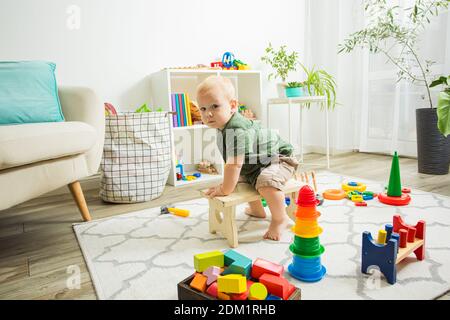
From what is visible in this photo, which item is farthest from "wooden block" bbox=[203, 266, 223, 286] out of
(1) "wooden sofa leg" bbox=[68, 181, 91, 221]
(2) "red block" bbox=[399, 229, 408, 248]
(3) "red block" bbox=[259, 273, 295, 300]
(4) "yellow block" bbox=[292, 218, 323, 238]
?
(1) "wooden sofa leg" bbox=[68, 181, 91, 221]

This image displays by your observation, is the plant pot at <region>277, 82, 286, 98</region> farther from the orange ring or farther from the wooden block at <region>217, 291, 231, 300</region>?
the wooden block at <region>217, 291, 231, 300</region>

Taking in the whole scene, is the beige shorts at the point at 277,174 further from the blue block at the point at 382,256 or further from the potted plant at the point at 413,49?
the potted plant at the point at 413,49

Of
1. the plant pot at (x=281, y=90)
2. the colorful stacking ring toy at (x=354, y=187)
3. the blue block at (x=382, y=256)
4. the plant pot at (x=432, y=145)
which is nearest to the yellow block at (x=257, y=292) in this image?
the blue block at (x=382, y=256)

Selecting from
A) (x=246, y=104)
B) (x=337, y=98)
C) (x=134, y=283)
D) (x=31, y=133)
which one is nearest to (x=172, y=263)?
(x=134, y=283)

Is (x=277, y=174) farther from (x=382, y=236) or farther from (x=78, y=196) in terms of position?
(x=78, y=196)

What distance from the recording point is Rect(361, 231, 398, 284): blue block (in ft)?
2.98

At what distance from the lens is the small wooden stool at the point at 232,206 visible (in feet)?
3.94

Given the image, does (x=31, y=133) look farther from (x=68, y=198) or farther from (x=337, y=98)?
(x=337, y=98)

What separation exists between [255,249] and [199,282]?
1.32 ft

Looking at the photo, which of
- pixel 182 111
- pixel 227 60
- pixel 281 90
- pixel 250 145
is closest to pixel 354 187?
pixel 250 145

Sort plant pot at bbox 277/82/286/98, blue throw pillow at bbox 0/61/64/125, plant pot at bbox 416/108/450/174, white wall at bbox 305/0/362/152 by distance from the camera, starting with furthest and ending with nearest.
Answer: white wall at bbox 305/0/362/152 → plant pot at bbox 277/82/286/98 → plant pot at bbox 416/108/450/174 → blue throw pillow at bbox 0/61/64/125

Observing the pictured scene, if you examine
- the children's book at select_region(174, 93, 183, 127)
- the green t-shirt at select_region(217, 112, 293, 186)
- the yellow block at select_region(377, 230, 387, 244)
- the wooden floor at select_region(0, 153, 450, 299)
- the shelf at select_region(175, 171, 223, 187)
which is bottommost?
the wooden floor at select_region(0, 153, 450, 299)

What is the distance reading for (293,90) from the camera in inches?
95.9

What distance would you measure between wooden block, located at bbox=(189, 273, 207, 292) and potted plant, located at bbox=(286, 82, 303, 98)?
6.07ft
